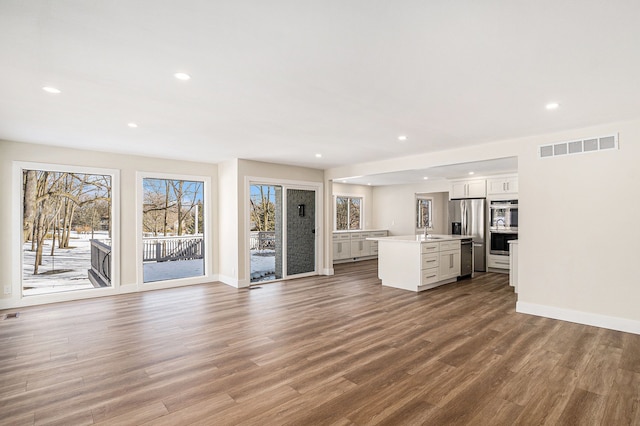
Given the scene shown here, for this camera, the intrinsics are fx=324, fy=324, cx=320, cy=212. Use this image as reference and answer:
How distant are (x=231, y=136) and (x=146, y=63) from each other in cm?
217

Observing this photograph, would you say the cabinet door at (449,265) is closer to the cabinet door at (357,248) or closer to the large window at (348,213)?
the cabinet door at (357,248)

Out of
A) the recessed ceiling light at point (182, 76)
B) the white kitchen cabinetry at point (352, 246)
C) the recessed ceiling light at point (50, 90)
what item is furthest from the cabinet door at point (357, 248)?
the recessed ceiling light at point (50, 90)

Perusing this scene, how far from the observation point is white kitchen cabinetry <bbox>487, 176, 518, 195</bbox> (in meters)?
7.38

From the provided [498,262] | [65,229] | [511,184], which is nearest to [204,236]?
[65,229]

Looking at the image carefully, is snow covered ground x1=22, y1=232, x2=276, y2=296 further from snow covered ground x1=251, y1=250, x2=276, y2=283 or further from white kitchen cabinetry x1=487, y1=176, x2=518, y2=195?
white kitchen cabinetry x1=487, y1=176, x2=518, y2=195

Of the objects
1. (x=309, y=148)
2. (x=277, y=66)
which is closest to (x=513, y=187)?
(x=309, y=148)

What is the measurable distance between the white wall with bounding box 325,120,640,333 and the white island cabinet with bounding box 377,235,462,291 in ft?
5.14

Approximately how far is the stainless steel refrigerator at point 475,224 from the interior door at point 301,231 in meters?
3.62

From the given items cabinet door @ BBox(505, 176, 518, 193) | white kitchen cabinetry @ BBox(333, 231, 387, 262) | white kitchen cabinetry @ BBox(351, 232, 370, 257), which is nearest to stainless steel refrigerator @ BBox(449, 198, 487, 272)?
cabinet door @ BBox(505, 176, 518, 193)

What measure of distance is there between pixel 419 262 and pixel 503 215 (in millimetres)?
3175

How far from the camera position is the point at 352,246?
959cm

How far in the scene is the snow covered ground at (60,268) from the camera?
5.02 metres

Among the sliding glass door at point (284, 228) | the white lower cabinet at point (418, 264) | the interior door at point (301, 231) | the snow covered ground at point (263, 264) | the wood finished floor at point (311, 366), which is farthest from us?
the snow covered ground at point (263, 264)

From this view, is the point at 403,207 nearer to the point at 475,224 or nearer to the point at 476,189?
the point at 476,189
